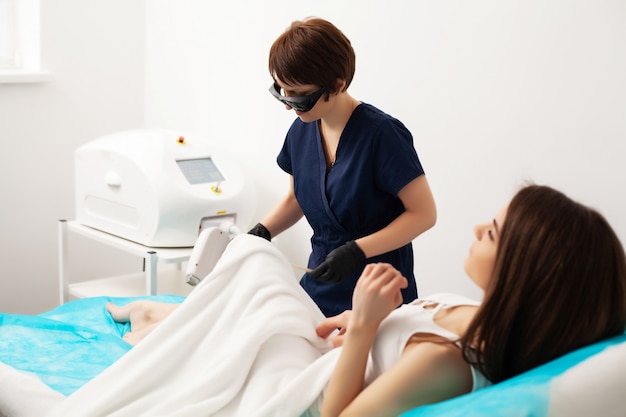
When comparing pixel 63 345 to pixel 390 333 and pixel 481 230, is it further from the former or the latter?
pixel 481 230

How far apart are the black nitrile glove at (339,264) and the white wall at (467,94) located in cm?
81

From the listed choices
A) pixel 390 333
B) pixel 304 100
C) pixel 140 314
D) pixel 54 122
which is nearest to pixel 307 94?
pixel 304 100

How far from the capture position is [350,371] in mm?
1411

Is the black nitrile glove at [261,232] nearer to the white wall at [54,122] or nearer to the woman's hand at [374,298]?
the woman's hand at [374,298]

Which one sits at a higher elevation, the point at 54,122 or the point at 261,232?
the point at 54,122

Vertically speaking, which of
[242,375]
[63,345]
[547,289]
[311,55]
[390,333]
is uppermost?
[311,55]

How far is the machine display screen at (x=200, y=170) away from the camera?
2.90 m

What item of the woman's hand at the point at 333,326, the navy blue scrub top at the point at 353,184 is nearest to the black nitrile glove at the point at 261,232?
the navy blue scrub top at the point at 353,184

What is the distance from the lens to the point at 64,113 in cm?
354

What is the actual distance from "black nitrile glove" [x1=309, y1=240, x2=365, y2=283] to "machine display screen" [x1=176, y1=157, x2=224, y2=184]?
3.73 feet

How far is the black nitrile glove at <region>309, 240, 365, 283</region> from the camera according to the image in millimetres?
1806

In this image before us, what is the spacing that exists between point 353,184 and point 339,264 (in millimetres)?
296

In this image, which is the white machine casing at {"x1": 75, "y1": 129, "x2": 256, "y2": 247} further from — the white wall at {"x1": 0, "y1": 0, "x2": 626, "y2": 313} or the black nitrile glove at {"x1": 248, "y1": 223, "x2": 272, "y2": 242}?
the black nitrile glove at {"x1": 248, "y1": 223, "x2": 272, "y2": 242}

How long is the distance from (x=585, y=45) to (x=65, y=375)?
1635mm
